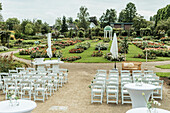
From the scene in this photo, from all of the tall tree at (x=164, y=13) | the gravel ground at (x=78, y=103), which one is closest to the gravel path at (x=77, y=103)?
the gravel ground at (x=78, y=103)

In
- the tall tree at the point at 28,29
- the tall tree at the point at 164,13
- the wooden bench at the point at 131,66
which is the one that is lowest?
the wooden bench at the point at 131,66

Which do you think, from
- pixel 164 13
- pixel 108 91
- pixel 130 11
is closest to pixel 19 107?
pixel 108 91

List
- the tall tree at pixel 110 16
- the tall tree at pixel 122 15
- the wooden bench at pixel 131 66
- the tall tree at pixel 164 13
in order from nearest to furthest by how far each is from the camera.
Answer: the wooden bench at pixel 131 66
the tall tree at pixel 164 13
the tall tree at pixel 122 15
the tall tree at pixel 110 16

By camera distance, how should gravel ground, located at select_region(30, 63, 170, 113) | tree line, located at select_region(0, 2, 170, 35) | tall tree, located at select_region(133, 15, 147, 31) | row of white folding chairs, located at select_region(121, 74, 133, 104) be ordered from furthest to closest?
tall tree, located at select_region(133, 15, 147, 31) < tree line, located at select_region(0, 2, 170, 35) < row of white folding chairs, located at select_region(121, 74, 133, 104) < gravel ground, located at select_region(30, 63, 170, 113)

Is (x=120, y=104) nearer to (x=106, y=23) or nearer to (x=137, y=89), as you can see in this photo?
(x=137, y=89)

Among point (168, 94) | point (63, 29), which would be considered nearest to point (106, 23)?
point (63, 29)

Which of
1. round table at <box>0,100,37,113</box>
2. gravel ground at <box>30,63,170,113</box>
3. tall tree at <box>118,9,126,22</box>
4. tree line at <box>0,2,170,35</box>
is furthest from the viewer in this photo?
tall tree at <box>118,9,126,22</box>

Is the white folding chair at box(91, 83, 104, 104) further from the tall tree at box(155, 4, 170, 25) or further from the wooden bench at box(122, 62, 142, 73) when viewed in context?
the tall tree at box(155, 4, 170, 25)

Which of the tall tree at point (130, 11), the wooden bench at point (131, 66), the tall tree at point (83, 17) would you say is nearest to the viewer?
the wooden bench at point (131, 66)

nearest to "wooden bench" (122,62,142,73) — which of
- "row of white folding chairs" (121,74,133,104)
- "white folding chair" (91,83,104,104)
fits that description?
"row of white folding chairs" (121,74,133,104)

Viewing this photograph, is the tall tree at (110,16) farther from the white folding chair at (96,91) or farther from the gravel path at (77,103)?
the white folding chair at (96,91)

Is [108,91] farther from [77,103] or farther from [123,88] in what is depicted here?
[77,103]

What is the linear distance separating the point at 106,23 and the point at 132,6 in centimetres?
1216

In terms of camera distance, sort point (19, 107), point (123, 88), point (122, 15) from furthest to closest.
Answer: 1. point (122, 15)
2. point (123, 88)
3. point (19, 107)
